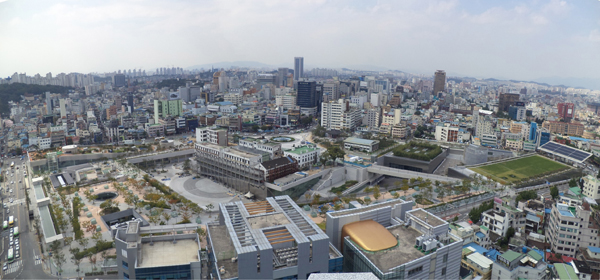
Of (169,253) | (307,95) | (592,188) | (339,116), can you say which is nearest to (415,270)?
(169,253)

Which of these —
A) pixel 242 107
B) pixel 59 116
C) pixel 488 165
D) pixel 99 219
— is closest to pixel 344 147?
pixel 488 165

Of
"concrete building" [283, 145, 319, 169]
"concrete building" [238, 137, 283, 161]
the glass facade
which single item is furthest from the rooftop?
the glass facade

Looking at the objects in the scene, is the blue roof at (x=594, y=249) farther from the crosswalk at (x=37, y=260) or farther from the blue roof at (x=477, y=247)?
the crosswalk at (x=37, y=260)

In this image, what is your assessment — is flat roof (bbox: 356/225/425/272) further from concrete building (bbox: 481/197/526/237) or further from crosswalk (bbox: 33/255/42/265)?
crosswalk (bbox: 33/255/42/265)

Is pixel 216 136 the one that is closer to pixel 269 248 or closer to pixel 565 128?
pixel 269 248

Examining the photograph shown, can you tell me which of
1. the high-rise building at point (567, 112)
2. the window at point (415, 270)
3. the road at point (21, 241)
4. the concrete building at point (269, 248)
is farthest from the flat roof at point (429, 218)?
the high-rise building at point (567, 112)

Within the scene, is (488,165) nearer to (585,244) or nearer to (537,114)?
(585,244)
